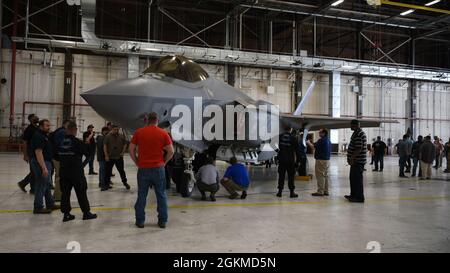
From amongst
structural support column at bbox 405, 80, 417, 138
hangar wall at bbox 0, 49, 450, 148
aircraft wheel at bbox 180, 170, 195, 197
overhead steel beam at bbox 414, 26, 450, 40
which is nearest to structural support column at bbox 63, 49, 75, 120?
hangar wall at bbox 0, 49, 450, 148

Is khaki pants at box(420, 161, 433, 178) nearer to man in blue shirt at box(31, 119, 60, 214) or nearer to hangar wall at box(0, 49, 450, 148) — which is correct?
man in blue shirt at box(31, 119, 60, 214)

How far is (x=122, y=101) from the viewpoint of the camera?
6098 mm

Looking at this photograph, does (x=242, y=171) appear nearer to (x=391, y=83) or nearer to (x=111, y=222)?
(x=111, y=222)

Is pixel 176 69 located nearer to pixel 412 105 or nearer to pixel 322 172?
pixel 322 172

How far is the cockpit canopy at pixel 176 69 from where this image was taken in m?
7.53

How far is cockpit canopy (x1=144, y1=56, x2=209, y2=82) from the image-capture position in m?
7.53

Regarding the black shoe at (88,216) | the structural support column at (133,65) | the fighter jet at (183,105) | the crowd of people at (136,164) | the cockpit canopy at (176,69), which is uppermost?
the structural support column at (133,65)

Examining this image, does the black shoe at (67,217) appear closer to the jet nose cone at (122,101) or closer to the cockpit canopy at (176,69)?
the jet nose cone at (122,101)

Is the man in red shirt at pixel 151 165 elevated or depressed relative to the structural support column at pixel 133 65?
depressed

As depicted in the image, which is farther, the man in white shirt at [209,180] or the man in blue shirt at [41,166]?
the man in white shirt at [209,180]

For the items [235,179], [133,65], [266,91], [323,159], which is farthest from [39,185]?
[266,91]

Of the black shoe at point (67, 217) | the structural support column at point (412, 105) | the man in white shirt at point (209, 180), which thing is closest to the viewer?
the black shoe at point (67, 217)

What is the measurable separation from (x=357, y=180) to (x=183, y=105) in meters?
4.26

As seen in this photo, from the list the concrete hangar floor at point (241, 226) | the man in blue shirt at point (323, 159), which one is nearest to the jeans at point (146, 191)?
the concrete hangar floor at point (241, 226)
